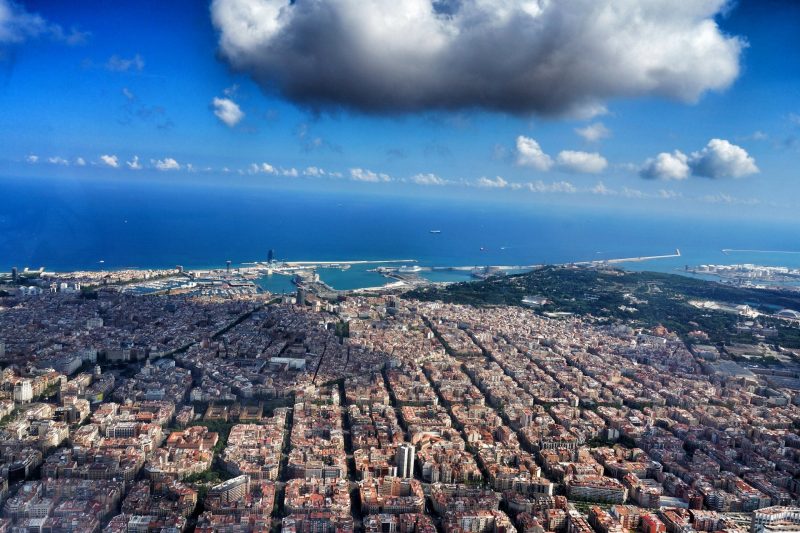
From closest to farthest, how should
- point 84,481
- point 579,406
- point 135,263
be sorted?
point 84,481
point 579,406
point 135,263

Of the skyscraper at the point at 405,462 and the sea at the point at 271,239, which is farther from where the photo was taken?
the sea at the point at 271,239

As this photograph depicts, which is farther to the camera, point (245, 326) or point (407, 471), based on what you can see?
point (245, 326)

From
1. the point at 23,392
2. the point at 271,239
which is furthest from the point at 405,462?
the point at 271,239

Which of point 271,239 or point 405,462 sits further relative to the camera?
point 271,239

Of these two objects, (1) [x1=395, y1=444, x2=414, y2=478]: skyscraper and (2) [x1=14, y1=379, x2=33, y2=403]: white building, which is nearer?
(1) [x1=395, y1=444, x2=414, y2=478]: skyscraper

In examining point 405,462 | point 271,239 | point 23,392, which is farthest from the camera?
point 271,239

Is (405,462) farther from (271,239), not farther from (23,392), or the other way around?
(271,239)

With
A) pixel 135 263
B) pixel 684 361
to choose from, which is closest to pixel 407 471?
pixel 684 361

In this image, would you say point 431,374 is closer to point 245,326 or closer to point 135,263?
point 245,326
